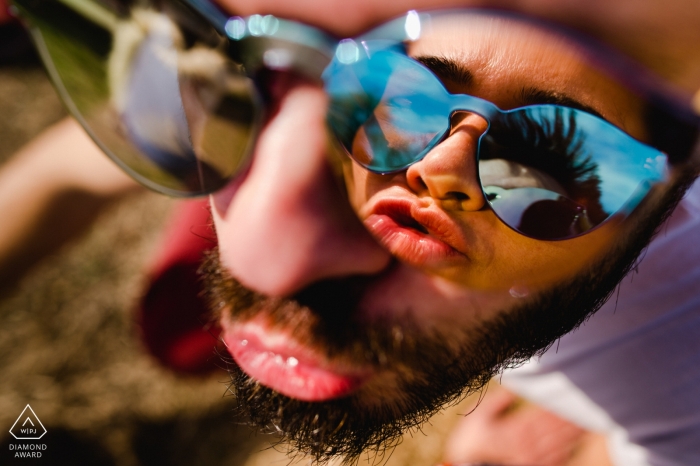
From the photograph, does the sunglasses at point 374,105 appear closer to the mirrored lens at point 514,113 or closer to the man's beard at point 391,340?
the mirrored lens at point 514,113

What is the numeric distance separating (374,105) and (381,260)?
0.23m

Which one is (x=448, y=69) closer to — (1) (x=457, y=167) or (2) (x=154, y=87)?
(1) (x=457, y=167)

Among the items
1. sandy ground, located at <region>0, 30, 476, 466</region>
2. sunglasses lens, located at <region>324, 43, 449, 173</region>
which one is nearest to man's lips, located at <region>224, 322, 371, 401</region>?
sunglasses lens, located at <region>324, 43, 449, 173</region>

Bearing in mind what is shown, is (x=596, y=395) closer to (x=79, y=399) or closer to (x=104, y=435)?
(x=104, y=435)

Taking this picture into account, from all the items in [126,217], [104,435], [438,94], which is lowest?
[104,435]

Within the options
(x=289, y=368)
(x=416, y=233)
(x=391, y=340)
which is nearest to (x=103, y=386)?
(x=289, y=368)

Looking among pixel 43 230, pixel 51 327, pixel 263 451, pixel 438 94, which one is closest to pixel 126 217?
pixel 51 327

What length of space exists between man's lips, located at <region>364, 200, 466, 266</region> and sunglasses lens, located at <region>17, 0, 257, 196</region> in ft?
0.81

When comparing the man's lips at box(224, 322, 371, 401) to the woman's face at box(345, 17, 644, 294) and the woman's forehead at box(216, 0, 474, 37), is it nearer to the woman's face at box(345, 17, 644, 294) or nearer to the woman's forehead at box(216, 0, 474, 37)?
the woman's face at box(345, 17, 644, 294)

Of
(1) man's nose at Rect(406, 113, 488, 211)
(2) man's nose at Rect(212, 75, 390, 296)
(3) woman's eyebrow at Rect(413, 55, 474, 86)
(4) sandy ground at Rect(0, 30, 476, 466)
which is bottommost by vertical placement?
(4) sandy ground at Rect(0, 30, 476, 466)

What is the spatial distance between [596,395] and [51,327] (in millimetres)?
2057

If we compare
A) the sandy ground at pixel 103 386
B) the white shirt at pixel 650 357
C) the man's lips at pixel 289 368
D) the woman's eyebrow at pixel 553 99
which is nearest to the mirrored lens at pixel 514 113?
the woman's eyebrow at pixel 553 99

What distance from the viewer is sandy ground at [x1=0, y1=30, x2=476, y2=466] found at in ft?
5.20

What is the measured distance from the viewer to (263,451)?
155 centimetres
